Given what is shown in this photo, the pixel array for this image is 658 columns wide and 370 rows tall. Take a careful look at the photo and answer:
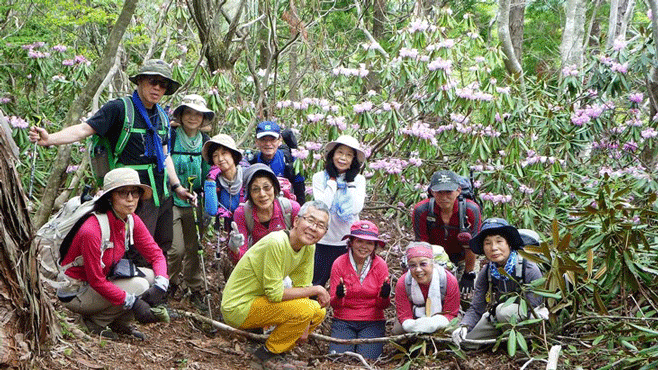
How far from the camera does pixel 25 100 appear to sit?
31.0ft

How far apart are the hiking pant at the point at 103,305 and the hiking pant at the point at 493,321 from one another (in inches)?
90.8

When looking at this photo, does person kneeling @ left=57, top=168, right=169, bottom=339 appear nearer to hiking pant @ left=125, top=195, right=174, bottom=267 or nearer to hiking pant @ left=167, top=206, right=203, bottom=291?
hiking pant @ left=125, top=195, right=174, bottom=267

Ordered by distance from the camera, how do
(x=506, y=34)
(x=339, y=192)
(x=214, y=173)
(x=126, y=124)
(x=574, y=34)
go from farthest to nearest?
(x=574, y=34), (x=506, y=34), (x=339, y=192), (x=214, y=173), (x=126, y=124)

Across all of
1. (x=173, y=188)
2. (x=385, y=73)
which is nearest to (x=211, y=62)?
(x=385, y=73)

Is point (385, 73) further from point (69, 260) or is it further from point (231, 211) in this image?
point (69, 260)

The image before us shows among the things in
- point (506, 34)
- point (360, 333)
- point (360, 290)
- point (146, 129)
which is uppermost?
point (506, 34)

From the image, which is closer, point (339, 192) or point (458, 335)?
point (458, 335)

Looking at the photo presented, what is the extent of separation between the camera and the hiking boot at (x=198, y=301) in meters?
5.86

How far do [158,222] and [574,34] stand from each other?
7.06 meters

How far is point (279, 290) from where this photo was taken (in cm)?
465

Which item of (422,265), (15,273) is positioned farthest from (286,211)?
(15,273)

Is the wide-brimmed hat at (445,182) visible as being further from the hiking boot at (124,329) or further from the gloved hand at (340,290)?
the hiking boot at (124,329)

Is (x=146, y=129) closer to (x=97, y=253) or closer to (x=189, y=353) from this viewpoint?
(x=97, y=253)

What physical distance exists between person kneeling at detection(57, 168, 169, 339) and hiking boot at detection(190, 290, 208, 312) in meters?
1.14
